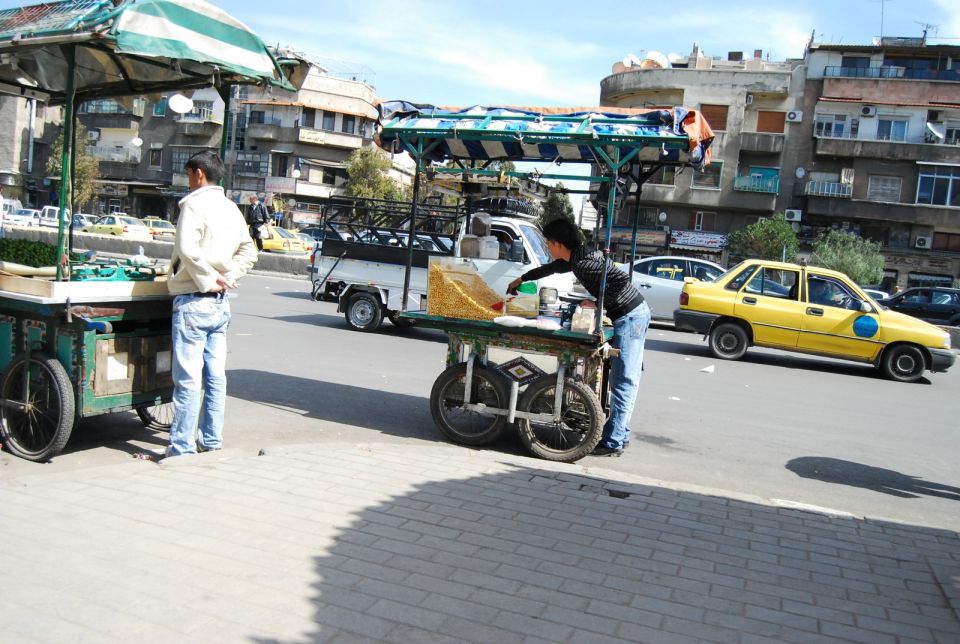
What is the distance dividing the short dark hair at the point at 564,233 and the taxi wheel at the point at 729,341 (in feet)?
26.5

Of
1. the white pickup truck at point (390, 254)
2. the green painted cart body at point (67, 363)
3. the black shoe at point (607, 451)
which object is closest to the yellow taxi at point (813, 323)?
the white pickup truck at point (390, 254)

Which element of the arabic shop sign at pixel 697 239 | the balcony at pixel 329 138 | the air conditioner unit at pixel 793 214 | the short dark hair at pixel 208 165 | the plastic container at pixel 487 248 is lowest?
the plastic container at pixel 487 248

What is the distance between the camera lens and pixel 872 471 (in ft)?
23.3

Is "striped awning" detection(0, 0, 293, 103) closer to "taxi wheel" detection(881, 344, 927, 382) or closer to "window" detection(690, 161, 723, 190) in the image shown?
"taxi wheel" detection(881, 344, 927, 382)

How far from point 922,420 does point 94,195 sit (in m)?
62.8

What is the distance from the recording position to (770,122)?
4584cm

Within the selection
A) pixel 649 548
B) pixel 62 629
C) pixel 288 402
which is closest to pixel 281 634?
pixel 62 629

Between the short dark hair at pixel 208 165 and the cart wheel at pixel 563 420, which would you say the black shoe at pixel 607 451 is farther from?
the short dark hair at pixel 208 165

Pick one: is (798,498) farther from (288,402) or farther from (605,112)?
(288,402)

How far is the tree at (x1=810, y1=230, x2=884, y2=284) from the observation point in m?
33.4

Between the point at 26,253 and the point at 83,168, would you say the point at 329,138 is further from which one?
the point at 26,253

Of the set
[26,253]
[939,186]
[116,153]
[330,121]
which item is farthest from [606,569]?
[116,153]

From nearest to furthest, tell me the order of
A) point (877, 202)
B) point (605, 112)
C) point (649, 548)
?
point (649, 548) < point (605, 112) < point (877, 202)

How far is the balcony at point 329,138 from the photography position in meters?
57.1
